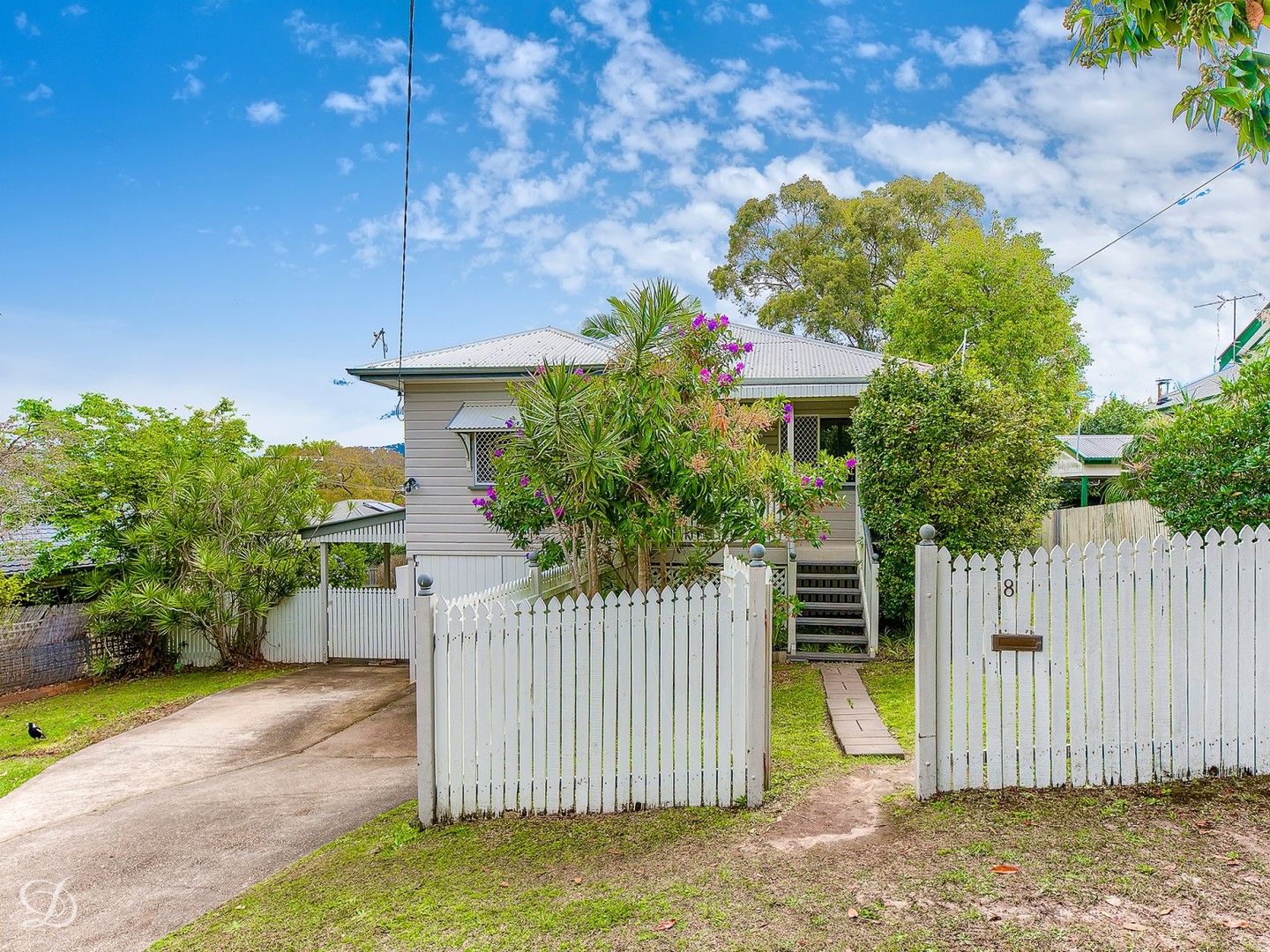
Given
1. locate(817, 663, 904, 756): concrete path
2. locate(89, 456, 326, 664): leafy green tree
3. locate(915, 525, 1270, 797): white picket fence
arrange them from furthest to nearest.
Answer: locate(89, 456, 326, 664): leafy green tree, locate(817, 663, 904, 756): concrete path, locate(915, 525, 1270, 797): white picket fence

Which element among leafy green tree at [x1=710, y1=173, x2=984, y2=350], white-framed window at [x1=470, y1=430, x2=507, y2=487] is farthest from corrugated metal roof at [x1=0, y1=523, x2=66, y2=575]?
leafy green tree at [x1=710, y1=173, x2=984, y2=350]

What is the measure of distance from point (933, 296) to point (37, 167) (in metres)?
23.9

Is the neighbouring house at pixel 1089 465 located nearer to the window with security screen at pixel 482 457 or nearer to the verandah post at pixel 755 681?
the window with security screen at pixel 482 457

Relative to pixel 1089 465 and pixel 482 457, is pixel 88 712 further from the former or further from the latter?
pixel 1089 465

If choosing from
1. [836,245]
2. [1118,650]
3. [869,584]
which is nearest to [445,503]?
[869,584]

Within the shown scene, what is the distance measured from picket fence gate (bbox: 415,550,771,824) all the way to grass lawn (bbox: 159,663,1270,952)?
7.9 inches

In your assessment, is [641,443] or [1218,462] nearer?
[641,443]

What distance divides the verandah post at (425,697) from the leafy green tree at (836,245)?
27.6 metres

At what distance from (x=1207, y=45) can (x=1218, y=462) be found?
7274 mm

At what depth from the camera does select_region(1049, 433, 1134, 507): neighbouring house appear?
17.3m

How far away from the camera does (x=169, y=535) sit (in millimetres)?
12812

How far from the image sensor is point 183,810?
228 inches

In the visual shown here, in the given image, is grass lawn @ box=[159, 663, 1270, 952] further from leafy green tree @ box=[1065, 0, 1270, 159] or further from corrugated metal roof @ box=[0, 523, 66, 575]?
corrugated metal roof @ box=[0, 523, 66, 575]

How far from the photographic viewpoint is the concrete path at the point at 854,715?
5879mm
